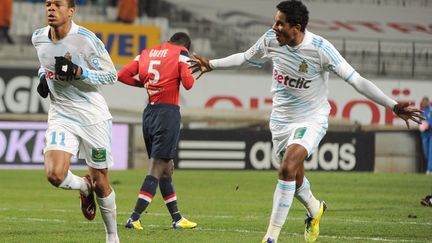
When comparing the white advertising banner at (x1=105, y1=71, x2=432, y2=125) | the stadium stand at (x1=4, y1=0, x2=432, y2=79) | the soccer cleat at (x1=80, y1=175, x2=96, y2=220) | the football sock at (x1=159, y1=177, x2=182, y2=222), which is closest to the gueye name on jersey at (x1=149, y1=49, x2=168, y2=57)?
the football sock at (x1=159, y1=177, x2=182, y2=222)

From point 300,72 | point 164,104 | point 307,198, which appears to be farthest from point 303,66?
point 164,104

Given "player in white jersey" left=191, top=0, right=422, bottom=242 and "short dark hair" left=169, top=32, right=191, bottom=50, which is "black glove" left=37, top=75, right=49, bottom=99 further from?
"short dark hair" left=169, top=32, right=191, bottom=50

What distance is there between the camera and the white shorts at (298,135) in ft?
29.5

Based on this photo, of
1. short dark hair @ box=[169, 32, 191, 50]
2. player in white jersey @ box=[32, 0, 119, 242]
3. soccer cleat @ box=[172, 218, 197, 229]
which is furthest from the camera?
short dark hair @ box=[169, 32, 191, 50]

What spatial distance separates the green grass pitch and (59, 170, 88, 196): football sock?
1.04 meters

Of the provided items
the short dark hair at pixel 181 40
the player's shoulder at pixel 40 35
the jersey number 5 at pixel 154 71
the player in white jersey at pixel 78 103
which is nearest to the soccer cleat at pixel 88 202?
the player in white jersey at pixel 78 103

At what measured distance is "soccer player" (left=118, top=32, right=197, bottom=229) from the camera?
34.9 feet

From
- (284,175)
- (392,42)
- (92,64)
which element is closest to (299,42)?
(284,175)

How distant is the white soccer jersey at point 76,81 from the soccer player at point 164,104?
228cm

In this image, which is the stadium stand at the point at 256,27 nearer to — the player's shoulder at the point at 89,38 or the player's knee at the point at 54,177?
the player's shoulder at the point at 89,38

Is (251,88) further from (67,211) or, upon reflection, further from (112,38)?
(67,211)

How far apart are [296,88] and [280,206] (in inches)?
48.7

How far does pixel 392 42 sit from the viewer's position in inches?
1176

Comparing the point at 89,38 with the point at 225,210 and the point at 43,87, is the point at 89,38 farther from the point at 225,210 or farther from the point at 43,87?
the point at 225,210
